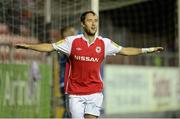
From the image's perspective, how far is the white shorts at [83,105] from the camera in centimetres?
615

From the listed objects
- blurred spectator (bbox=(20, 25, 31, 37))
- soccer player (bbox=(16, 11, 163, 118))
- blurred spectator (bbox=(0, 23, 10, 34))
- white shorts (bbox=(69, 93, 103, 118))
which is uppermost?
blurred spectator (bbox=(0, 23, 10, 34))

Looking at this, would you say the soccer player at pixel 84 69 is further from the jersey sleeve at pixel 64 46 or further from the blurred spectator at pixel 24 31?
the blurred spectator at pixel 24 31

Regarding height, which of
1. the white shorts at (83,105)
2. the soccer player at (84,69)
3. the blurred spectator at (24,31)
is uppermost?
the blurred spectator at (24,31)

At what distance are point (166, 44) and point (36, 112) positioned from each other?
8516 millimetres

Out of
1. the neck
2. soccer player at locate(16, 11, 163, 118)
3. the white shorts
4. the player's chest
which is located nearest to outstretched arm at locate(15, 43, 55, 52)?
soccer player at locate(16, 11, 163, 118)

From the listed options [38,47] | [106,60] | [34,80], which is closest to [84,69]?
[38,47]

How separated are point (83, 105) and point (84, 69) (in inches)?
15.8

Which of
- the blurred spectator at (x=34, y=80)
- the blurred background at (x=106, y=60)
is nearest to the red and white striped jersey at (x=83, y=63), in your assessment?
the blurred background at (x=106, y=60)

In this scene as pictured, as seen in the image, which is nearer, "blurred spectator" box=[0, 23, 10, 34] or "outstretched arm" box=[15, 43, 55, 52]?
"outstretched arm" box=[15, 43, 55, 52]

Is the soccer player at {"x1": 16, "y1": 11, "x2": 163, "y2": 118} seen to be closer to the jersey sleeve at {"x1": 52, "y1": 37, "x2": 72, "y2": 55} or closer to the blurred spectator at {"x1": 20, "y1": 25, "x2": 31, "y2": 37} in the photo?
the jersey sleeve at {"x1": 52, "y1": 37, "x2": 72, "y2": 55}

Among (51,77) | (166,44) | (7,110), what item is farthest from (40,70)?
(166,44)

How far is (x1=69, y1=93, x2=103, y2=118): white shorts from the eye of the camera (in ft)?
20.2

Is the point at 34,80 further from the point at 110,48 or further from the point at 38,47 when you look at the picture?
the point at 38,47

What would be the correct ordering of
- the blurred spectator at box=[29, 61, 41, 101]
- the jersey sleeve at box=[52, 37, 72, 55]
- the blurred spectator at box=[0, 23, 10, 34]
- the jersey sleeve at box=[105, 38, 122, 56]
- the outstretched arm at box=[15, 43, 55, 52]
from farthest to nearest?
the blurred spectator at box=[0, 23, 10, 34], the blurred spectator at box=[29, 61, 41, 101], the jersey sleeve at box=[105, 38, 122, 56], the jersey sleeve at box=[52, 37, 72, 55], the outstretched arm at box=[15, 43, 55, 52]
